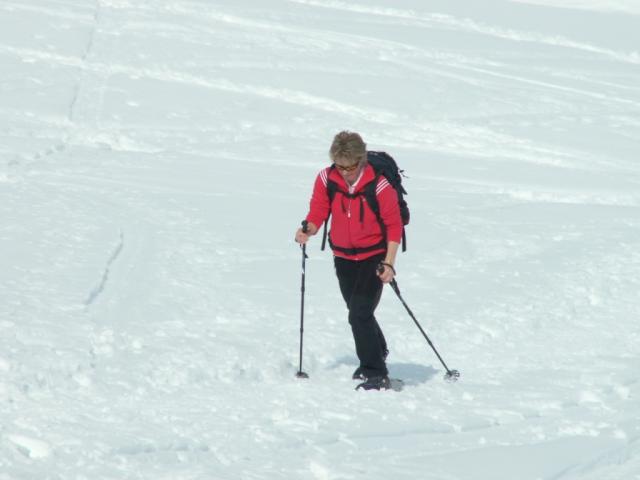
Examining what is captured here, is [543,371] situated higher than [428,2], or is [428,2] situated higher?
[428,2]

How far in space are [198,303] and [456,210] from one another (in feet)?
14.2

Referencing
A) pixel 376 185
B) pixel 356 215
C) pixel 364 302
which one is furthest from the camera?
pixel 364 302

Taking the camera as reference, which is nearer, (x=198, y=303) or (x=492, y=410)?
(x=492, y=410)

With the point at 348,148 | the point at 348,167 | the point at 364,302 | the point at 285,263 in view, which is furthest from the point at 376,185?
the point at 285,263

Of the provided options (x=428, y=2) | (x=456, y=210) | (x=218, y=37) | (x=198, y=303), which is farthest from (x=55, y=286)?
(x=428, y=2)

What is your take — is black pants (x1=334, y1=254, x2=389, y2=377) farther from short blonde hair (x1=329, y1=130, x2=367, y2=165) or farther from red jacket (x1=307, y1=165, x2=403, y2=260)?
short blonde hair (x1=329, y1=130, x2=367, y2=165)

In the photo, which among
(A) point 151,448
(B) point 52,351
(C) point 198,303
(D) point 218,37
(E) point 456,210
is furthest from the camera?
(D) point 218,37

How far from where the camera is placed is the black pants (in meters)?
6.45

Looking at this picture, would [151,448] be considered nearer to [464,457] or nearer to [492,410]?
[464,457]

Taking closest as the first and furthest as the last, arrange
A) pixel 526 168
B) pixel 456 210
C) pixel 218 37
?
pixel 456 210 → pixel 526 168 → pixel 218 37

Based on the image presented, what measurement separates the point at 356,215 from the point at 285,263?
10.5 feet

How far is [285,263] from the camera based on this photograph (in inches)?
370

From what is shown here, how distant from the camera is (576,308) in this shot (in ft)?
29.1

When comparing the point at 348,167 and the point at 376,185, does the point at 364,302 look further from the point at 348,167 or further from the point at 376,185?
the point at 348,167
